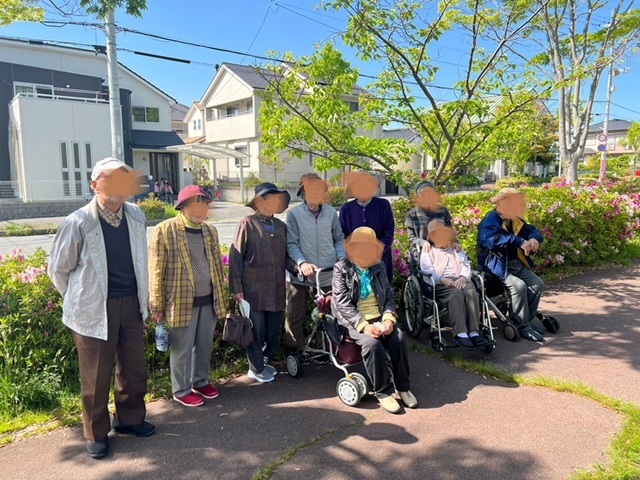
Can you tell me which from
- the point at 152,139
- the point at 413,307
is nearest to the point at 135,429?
the point at 413,307

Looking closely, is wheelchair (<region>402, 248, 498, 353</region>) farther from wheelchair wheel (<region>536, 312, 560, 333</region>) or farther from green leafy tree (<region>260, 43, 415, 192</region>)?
green leafy tree (<region>260, 43, 415, 192</region>)

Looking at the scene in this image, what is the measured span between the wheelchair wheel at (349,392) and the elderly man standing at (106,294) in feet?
4.40

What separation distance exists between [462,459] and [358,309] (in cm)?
130

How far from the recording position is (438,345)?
4.18m

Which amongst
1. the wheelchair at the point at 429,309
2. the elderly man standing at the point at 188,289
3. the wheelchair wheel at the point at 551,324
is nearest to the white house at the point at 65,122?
the wheelchair at the point at 429,309

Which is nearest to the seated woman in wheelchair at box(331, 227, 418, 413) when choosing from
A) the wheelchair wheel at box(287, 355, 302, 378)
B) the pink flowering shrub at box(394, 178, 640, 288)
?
the wheelchair wheel at box(287, 355, 302, 378)

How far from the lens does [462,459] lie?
2.74 metres

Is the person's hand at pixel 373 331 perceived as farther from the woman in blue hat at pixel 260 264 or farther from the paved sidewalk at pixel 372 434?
the woman in blue hat at pixel 260 264

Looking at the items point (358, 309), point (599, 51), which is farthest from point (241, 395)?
point (599, 51)

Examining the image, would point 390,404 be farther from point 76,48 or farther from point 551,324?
point 76,48

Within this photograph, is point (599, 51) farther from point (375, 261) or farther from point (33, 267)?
point (33, 267)

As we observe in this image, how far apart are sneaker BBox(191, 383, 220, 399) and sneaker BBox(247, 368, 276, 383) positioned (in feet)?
1.19

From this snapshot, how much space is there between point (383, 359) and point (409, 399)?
37cm

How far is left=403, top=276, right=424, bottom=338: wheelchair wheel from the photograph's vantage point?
4.41 metres
